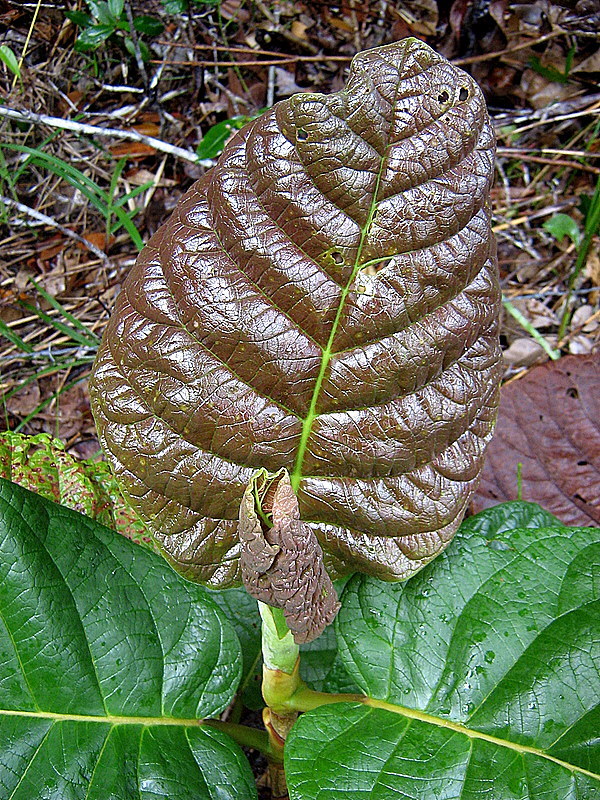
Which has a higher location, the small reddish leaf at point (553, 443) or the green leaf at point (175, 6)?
the green leaf at point (175, 6)

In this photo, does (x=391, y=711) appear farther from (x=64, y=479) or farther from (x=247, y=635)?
(x=64, y=479)

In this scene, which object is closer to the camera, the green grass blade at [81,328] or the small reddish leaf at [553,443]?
the small reddish leaf at [553,443]

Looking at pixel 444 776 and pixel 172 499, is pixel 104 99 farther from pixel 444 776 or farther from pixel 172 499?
pixel 444 776

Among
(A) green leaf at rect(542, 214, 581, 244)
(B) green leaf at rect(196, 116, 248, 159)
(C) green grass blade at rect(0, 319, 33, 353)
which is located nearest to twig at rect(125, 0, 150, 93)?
(B) green leaf at rect(196, 116, 248, 159)

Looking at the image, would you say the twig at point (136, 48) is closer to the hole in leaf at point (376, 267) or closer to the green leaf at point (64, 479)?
the green leaf at point (64, 479)

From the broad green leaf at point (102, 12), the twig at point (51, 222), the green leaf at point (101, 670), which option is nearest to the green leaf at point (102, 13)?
the broad green leaf at point (102, 12)

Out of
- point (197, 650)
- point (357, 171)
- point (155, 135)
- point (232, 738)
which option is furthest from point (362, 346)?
point (155, 135)
